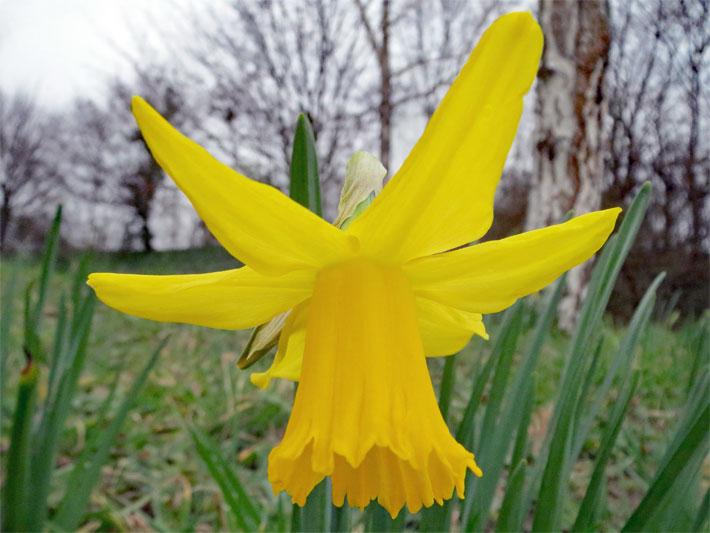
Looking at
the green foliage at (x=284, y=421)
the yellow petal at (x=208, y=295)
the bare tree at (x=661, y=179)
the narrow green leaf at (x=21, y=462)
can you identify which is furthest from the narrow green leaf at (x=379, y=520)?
the bare tree at (x=661, y=179)

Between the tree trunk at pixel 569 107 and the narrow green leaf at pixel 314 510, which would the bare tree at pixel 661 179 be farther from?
the narrow green leaf at pixel 314 510

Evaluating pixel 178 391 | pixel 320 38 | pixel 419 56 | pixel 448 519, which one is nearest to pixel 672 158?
pixel 419 56

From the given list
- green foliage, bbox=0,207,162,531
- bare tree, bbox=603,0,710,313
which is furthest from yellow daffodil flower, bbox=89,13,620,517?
bare tree, bbox=603,0,710,313

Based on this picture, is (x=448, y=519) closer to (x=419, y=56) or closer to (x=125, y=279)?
(x=125, y=279)

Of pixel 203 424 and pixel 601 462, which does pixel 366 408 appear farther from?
pixel 203 424

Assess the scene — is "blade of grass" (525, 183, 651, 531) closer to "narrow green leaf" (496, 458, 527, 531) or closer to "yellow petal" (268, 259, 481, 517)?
"narrow green leaf" (496, 458, 527, 531)

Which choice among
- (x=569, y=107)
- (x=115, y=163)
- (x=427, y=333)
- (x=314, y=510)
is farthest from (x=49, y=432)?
(x=115, y=163)

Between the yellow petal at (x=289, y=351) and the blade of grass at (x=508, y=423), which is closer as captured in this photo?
the yellow petal at (x=289, y=351)
